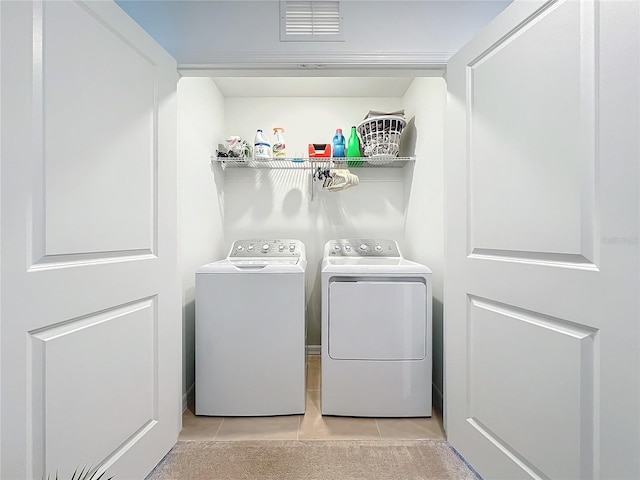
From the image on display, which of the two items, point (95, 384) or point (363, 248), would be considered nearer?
point (95, 384)

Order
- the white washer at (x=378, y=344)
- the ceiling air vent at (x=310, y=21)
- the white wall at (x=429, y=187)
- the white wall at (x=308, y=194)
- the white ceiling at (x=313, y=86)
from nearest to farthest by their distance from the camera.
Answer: the ceiling air vent at (x=310, y=21) → the white washer at (x=378, y=344) → the white wall at (x=429, y=187) → the white ceiling at (x=313, y=86) → the white wall at (x=308, y=194)

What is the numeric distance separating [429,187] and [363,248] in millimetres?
689

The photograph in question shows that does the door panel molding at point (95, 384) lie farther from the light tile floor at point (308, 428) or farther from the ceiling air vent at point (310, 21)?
the ceiling air vent at point (310, 21)

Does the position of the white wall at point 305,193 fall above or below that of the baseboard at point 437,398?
above

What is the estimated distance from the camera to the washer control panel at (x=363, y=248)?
2.36m

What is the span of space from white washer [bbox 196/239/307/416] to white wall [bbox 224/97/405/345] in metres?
0.89

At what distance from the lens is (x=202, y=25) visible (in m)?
1.47

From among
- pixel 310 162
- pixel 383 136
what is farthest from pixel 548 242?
pixel 310 162

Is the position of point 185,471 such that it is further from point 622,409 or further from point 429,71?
point 429,71

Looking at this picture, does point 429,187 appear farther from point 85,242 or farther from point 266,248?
point 85,242

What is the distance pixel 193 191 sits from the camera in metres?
1.90

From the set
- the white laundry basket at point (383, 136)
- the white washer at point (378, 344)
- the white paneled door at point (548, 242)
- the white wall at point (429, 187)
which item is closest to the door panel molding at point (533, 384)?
the white paneled door at point (548, 242)

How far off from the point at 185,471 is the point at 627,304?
5.79 ft

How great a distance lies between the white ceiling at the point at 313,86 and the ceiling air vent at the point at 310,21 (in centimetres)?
79
